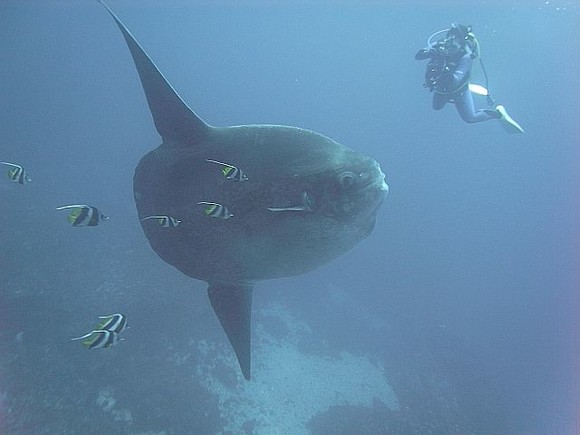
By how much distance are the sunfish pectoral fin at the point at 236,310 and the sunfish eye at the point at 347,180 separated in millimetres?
1346

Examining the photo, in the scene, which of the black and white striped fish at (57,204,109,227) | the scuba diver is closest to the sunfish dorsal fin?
the black and white striped fish at (57,204,109,227)

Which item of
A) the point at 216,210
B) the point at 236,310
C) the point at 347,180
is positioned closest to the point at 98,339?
the point at 236,310

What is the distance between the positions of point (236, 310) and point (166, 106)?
1.71 meters

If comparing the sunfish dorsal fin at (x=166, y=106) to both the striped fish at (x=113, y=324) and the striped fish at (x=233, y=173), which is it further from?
the striped fish at (x=113, y=324)

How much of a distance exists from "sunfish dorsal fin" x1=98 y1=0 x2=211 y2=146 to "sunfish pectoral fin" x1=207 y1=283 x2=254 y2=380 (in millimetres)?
1224

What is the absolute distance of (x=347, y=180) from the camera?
7.52ft

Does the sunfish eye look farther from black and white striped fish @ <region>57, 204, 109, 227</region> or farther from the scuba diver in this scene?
the scuba diver

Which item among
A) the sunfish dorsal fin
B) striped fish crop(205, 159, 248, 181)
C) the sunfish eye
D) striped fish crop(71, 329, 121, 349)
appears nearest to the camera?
the sunfish eye

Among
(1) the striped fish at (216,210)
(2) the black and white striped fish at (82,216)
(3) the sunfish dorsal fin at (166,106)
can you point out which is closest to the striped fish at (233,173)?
(1) the striped fish at (216,210)

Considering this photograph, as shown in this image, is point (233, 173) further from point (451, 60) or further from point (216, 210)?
point (451, 60)

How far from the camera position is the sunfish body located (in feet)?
7.82

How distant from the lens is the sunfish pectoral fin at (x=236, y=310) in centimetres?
317

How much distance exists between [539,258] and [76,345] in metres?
48.6

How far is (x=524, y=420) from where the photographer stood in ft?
48.2
